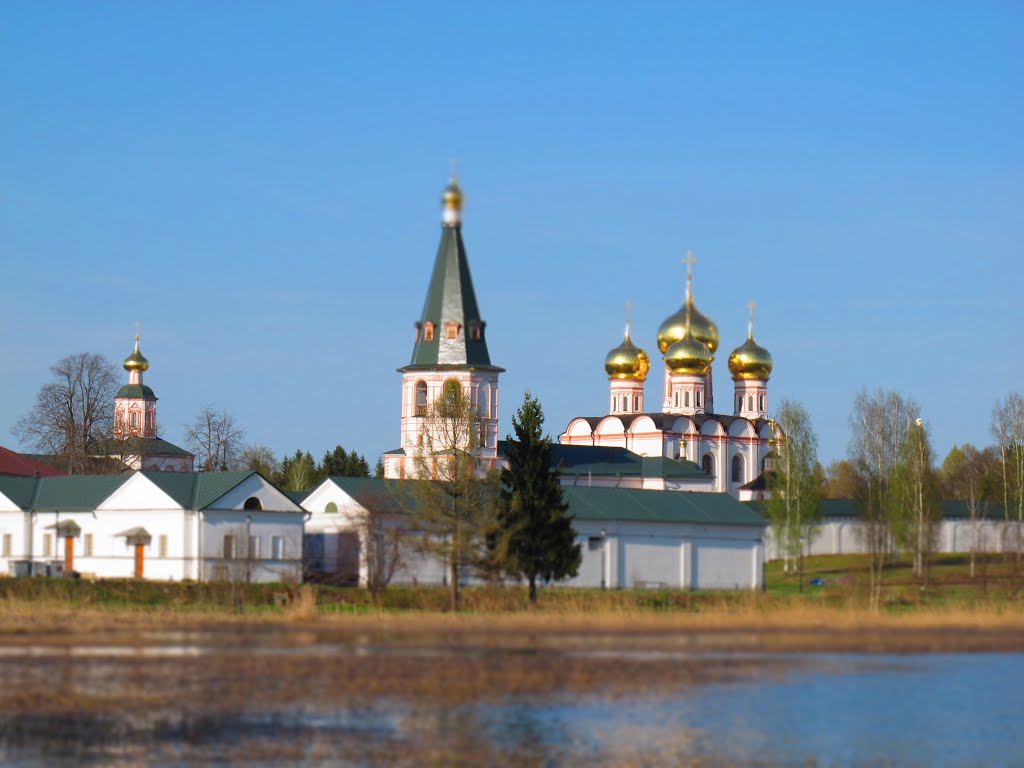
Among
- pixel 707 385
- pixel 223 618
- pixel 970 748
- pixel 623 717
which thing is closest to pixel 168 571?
pixel 223 618

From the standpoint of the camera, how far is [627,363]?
105812 millimetres

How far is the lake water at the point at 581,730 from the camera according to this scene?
67.3 ft

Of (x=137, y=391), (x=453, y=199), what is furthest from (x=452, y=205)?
(x=137, y=391)

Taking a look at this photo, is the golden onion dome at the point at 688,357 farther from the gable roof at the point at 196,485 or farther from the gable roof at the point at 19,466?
the gable roof at the point at 196,485

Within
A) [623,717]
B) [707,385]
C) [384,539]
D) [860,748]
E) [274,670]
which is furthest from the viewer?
[707,385]

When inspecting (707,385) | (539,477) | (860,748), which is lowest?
(860,748)

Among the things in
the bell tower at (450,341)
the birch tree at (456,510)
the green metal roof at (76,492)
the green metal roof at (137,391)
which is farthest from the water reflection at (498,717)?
the green metal roof at (137,391)

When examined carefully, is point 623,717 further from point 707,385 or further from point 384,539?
point 707,385

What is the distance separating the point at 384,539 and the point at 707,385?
55068 millimetres

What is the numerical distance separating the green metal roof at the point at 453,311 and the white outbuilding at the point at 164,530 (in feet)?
65.5

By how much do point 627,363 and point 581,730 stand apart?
83.5 meters

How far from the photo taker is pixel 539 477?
169 feet

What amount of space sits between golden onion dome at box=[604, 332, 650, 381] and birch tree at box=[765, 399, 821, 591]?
22656mm

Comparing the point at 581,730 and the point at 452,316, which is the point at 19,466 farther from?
the point at 581,730
